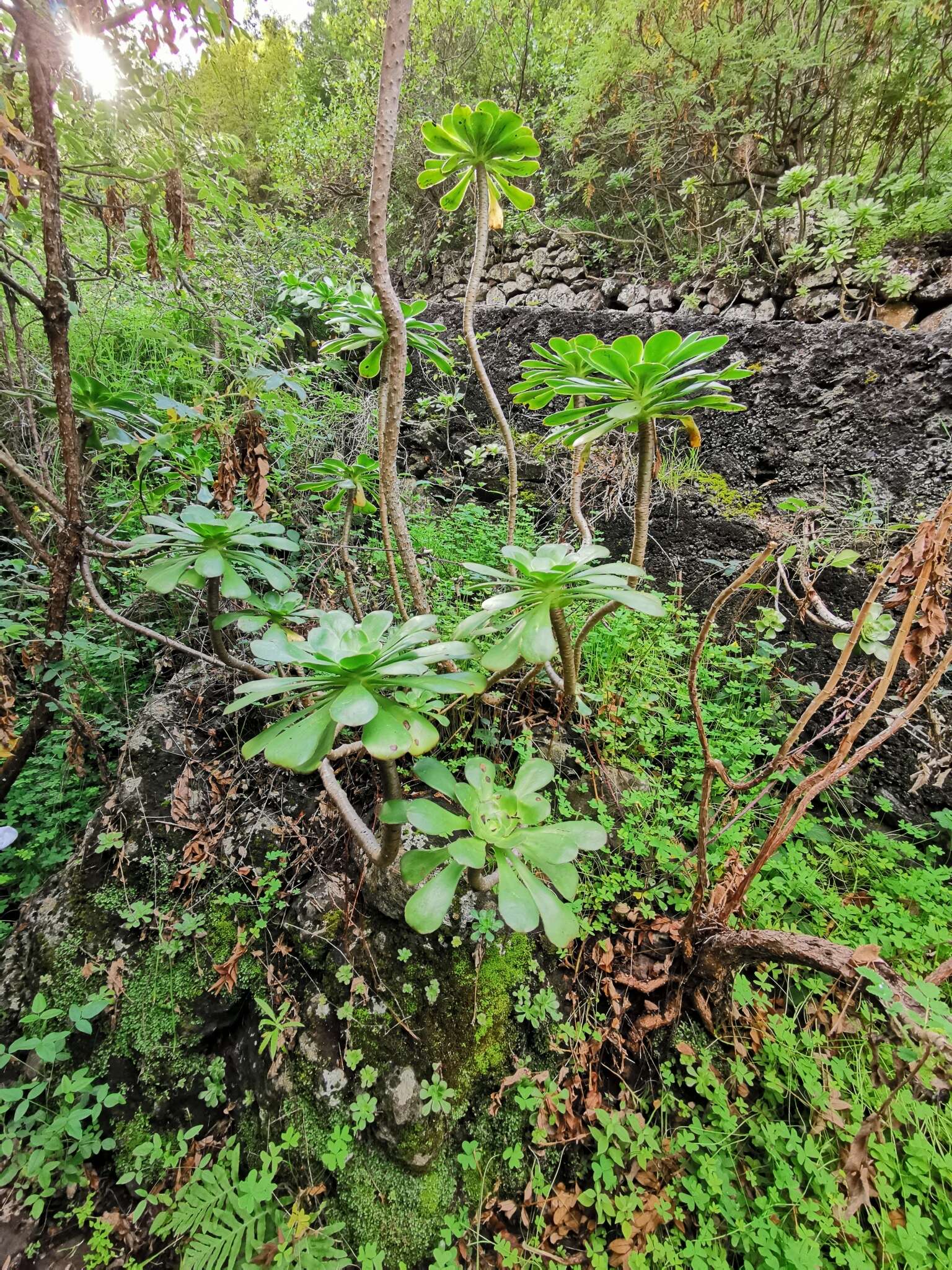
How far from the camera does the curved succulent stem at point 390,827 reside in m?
0.99

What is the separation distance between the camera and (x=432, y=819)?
101 centimetres

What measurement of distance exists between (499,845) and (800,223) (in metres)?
4.24

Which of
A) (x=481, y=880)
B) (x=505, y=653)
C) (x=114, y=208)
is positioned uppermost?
(x=114, y=208)

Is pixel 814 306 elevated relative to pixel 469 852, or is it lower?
elevated

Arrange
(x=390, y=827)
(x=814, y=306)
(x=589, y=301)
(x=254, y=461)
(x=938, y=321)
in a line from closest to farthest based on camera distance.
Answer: (x=390, y=827), (x=254, y=461), (x=938, y=321), (x=814, y=306), (x=589, y=301)

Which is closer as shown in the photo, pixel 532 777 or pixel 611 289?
pixel 532 777

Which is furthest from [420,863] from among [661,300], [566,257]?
[566,257]

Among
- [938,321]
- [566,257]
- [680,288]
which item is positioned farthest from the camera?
[566,257]

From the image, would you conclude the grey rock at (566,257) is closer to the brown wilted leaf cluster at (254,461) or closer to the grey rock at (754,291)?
the grey rock at (754,291)

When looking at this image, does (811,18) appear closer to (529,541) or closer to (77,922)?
→ (529,541)

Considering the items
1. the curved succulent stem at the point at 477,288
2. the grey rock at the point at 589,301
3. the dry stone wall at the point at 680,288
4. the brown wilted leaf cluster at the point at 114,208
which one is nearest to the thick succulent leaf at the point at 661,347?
the curved succulent stem at the point at 477,288

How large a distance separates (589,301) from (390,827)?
435 cm

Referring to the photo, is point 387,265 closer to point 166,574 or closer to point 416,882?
point 166,574

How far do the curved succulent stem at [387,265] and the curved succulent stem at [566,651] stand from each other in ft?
1.76
